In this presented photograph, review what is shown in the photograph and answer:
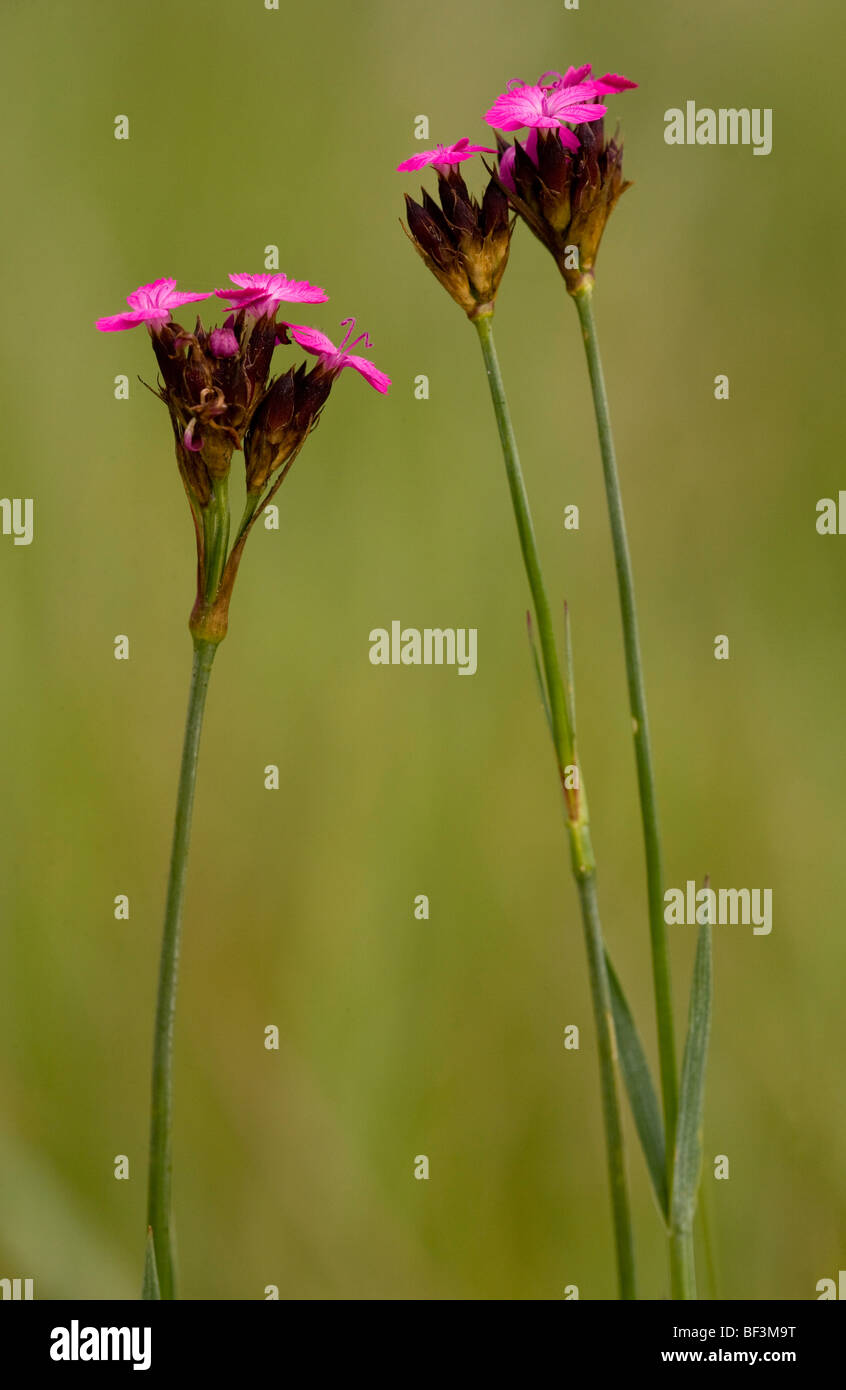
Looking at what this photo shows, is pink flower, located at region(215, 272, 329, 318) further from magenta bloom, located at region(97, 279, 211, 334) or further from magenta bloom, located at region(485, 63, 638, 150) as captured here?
magenta bloom, located at region(485, 63, 638, 150)

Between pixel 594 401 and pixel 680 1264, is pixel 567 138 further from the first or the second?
pixel 680 1264

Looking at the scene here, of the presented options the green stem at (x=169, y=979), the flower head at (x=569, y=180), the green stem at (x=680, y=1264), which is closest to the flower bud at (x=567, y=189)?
the flower head at (x=569, y=180)

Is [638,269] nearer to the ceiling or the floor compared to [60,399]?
nearer to the ceiling

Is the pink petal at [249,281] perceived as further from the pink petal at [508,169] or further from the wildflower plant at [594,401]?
the pink petal at [508,169]

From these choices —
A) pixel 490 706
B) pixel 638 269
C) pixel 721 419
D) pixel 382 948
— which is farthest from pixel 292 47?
pixel 382 948
